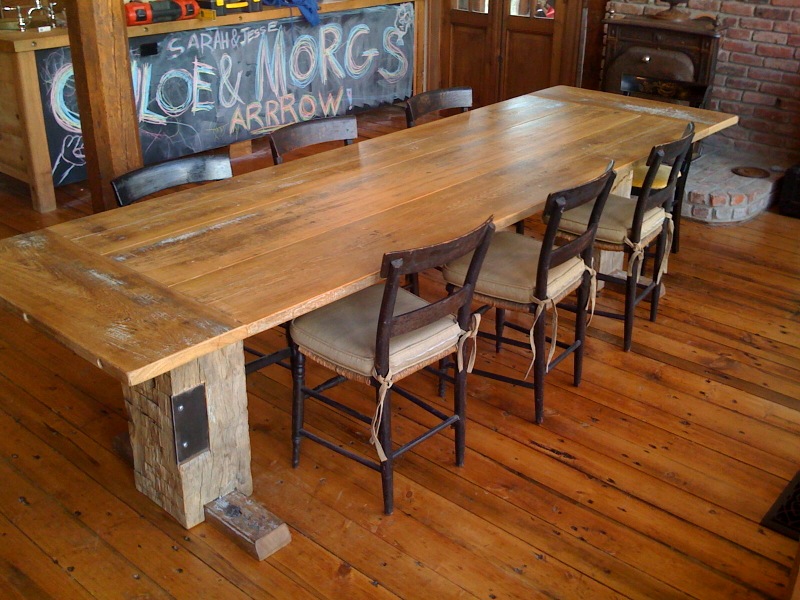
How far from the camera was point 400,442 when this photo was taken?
9.42ft

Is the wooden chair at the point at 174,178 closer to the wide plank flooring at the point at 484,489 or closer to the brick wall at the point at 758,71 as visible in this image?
the wide plank flooring at the point at 484,489

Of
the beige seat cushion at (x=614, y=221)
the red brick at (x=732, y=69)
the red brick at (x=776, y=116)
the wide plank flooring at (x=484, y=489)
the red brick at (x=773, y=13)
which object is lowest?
the wide plank flooring at (x=484, y=489)

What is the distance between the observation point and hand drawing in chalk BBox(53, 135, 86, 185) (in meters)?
4.80

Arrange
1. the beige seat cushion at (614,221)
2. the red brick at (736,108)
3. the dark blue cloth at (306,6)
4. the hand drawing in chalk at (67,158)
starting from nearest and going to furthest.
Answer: the beige seat cushion at (614,221) < the hand drawing in chalk at (67,158) < the red brick at (736,108) < the dark blue cloth at (306,6)

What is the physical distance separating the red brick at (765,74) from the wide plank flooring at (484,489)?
198cm

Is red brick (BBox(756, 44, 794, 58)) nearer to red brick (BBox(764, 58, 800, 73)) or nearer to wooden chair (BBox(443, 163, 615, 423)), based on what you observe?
red brick (BBox(764, 58, 800, 73))

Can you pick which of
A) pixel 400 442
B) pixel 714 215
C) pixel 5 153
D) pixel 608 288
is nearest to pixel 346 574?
pixel 400 442

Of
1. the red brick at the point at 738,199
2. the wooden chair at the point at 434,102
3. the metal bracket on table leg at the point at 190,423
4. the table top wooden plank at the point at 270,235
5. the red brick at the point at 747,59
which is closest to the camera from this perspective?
the table top wooden plank at the point at 270,235

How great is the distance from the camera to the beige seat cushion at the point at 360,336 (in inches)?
95.3

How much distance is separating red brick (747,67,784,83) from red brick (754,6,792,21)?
29 centimetres

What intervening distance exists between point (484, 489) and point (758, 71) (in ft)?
11.6

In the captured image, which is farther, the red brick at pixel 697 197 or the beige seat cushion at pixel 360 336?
the red brick at pixel 697 197

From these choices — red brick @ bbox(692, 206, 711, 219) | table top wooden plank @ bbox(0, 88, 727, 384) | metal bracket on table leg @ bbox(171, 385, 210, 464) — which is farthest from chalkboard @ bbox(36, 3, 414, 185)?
metal bracket on table leg @ bbox(171, 385, 210, 464)

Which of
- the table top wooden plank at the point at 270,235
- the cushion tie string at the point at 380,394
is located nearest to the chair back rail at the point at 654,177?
the table top wooden plank at the point at 270,235
